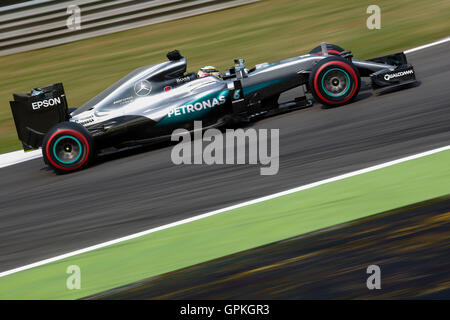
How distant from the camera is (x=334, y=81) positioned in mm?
8031

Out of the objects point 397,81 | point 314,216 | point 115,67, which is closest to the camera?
point 314,216

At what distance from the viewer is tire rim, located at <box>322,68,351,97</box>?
7.93 metres

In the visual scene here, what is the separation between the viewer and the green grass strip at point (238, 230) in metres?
4.95

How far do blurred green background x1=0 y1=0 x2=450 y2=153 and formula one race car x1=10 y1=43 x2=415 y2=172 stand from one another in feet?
9.39

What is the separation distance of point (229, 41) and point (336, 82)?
6.78 m

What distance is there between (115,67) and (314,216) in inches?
394

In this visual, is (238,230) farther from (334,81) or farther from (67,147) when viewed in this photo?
(67,147)

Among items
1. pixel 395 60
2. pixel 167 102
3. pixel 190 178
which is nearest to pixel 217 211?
pixel 190 178

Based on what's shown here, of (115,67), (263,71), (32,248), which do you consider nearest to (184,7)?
(115,67)

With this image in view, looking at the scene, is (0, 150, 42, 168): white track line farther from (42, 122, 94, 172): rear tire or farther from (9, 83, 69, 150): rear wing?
(42, 122, 94, 172): rear tire
